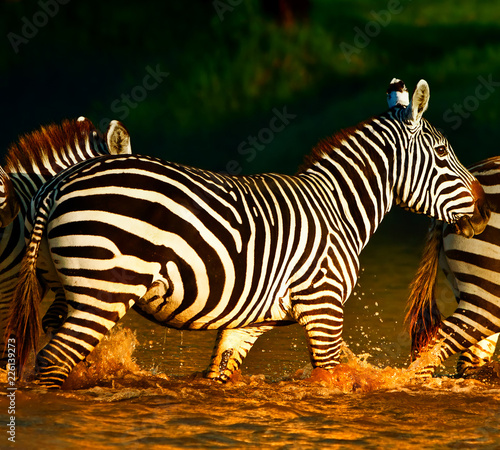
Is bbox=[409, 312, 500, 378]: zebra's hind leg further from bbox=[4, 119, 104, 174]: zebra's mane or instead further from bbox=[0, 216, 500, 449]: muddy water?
bbox=[4, 119, 104, 174]: zebra's mane

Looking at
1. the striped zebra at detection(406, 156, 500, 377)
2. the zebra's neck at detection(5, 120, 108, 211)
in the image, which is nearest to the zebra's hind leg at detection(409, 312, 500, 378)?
the striped zebra at detection(406, 156, 500, 377)

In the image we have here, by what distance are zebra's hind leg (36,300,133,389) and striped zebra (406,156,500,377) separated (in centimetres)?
261

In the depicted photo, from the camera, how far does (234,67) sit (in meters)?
25.4

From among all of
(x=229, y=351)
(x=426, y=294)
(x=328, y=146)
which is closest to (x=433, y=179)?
(x=328, y=146)

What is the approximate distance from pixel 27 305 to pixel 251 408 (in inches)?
60.6

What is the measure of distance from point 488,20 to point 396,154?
21771 mm

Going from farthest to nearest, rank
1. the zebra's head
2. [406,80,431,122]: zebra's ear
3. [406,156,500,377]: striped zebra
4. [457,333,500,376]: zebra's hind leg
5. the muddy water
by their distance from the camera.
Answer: [457,333,500,376]: zebra's hind leg
[406,156,500,377]: striped zebra
the zebra's head
[406,80,431,122]: zebra's ear
the muddy water

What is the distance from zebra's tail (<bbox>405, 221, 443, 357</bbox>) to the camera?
6637 millimetres

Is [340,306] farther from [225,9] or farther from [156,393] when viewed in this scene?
[225,9]

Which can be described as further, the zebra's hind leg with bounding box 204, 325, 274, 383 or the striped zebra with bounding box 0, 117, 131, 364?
the zebra's hind leg with bounding box 204, 325, 274, 383

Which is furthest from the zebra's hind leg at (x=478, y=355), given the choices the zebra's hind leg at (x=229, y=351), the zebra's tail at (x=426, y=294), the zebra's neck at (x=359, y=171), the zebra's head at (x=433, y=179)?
the zebra's hind leg at (x=229, y=351)

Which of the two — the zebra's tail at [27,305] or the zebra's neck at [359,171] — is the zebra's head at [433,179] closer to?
the zebra's neck at [359,171]

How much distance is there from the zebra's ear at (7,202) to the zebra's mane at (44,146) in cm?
55

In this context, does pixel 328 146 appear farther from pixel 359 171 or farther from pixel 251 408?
pixel 251 408
